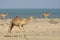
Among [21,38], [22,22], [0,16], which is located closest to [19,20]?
[22,22]

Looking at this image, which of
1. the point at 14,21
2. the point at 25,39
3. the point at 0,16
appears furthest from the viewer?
the point at 0,16

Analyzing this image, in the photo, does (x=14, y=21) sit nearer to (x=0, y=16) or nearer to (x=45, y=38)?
(x=45, y=38)

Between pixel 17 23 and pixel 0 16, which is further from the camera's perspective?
pixel 0 16

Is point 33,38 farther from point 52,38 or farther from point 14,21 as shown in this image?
point 14,21

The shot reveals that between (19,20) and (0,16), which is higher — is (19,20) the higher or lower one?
the higher one

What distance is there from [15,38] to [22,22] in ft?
8.27

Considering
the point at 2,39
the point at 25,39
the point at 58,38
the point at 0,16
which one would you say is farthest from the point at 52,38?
the point at 0,16

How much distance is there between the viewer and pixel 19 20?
17.0 metres

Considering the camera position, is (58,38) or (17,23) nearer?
(58,38)

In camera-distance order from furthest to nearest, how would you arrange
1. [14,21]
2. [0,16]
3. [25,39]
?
[0,16] → [14,21] → [25,39]

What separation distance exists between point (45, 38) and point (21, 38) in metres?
1.31

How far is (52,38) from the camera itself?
1459cm

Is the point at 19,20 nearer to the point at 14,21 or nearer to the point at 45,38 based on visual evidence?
the point at 14,21

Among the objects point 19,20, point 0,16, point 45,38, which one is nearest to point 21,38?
point 45,38
